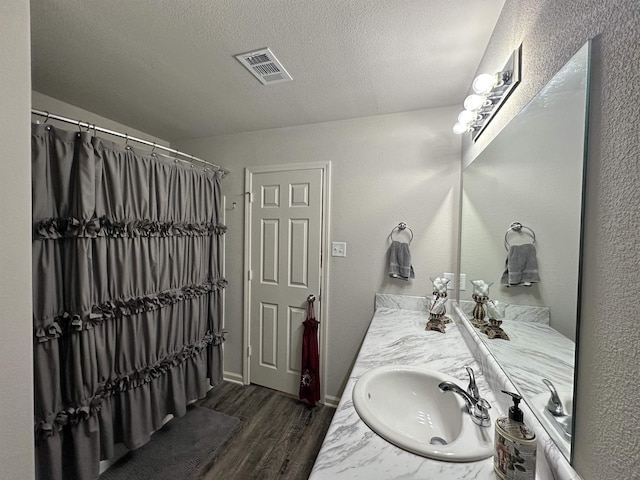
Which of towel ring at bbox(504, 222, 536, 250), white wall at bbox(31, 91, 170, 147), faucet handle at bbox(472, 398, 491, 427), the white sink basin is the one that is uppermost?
white wall at bbox(31, 91, 170, 147)

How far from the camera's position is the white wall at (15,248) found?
743mm

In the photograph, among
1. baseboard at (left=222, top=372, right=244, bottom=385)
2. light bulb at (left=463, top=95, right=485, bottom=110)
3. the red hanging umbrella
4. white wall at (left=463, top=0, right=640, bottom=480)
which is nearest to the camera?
white wall at (left=463, top=0, right=640, bottom=480)

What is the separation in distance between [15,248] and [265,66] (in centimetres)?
135

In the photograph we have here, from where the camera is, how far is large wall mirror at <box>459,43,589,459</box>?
558 mm

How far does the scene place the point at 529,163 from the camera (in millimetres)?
797

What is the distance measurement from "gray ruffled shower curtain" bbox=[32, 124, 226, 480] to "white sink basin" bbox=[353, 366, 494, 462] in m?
1.40

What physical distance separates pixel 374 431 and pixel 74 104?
9.06 ft

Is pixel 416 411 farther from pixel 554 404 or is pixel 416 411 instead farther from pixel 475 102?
pixel 475 102

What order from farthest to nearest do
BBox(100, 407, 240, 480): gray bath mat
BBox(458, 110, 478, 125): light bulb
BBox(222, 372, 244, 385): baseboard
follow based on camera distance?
BBox(222, 372, 244, 385): baseboard → BBox(100, 407, 240, 480): gray bath mat → BBox(458, 110, 478, 125): light bulb

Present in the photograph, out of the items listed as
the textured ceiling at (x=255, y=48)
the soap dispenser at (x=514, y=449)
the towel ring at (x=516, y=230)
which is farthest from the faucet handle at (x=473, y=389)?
the textured ceiling at (x=255, y=48)

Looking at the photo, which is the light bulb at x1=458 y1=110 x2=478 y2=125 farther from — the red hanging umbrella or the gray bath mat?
the gray bath mat

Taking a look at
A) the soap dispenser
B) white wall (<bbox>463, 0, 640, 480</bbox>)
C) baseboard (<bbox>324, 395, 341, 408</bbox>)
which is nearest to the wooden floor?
baseboard (<bbox>324, 395, 341, 408</bbox>)

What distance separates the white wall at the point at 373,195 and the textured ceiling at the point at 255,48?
180mm

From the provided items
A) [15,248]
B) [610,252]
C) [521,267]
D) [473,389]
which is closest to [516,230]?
[521,267]
